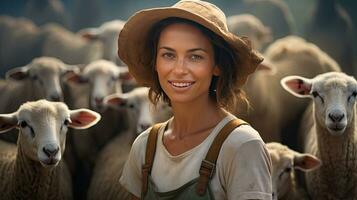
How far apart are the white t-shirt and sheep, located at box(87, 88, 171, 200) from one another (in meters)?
2.59

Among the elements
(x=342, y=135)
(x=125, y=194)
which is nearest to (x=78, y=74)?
(x=125, y=194)

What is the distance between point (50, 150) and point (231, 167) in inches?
68.4

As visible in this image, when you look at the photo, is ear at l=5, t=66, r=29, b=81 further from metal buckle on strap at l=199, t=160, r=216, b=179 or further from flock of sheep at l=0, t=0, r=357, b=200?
metal buckle on strap at l=199, t=160, r=216, b=179

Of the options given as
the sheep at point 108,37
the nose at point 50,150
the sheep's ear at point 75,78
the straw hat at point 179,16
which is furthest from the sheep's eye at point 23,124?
the sheep at point 108,37

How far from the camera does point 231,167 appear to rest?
293cm

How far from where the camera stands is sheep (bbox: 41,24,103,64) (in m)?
9.02

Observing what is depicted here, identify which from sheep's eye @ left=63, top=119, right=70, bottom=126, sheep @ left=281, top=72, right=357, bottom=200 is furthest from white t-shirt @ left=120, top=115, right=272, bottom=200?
sheep @ left=281, top=72, right=357, bottom=200

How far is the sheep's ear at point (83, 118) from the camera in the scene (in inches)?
196

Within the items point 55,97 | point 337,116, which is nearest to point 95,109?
point 55,97

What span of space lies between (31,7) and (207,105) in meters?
7.11

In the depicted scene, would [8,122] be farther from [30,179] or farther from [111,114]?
[111,114]

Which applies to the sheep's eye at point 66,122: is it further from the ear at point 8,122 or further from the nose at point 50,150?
the nose at point 50,150

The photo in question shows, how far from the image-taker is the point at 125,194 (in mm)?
5457

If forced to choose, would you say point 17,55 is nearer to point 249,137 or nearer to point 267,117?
point 267,117
